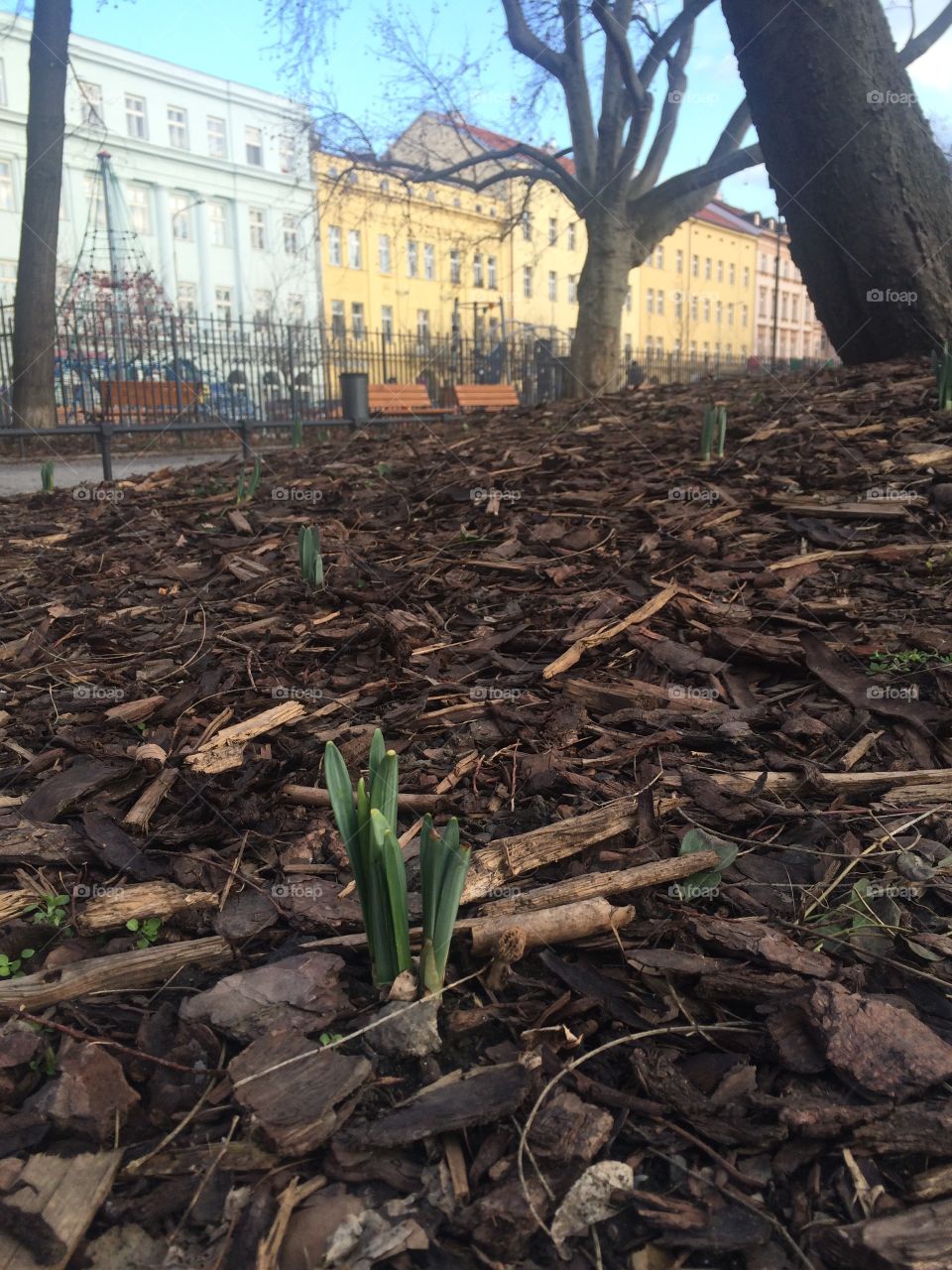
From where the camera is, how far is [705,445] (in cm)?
459

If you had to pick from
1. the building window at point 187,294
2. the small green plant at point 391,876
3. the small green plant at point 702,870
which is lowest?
the small green plant at point 702,870

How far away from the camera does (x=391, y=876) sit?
4.58ft

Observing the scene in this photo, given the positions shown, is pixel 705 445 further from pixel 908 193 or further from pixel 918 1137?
pixel 918 1137

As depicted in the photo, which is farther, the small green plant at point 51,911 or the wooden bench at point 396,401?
the wooden bench at point 396,401

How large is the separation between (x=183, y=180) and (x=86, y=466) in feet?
129

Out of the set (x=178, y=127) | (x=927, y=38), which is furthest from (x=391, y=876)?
(x=178, y=127)

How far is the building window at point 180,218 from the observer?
42.2 meters

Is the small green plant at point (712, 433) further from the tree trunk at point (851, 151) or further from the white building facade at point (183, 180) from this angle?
the white building facade at point (183, 180)

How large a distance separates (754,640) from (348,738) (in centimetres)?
125

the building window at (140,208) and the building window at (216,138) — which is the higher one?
the building window at (216,138)

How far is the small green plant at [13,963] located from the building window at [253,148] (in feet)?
173

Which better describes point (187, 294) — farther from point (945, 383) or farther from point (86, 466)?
point (945, 383)

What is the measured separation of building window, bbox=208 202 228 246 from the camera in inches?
1740

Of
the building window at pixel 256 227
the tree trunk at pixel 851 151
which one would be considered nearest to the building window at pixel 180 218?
the building window at pixel 256 227
